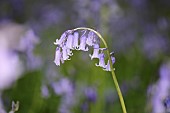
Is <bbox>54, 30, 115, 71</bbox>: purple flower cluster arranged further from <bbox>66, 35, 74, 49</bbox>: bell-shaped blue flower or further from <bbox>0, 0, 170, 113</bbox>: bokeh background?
<bbox>0, 0, 170, 113</bbox>: bokeh background

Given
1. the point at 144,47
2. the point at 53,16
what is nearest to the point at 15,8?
the point at 53,16

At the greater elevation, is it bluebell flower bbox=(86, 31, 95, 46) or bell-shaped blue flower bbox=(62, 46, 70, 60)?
bluebell flower bbox=(86, 31, 95, 46)

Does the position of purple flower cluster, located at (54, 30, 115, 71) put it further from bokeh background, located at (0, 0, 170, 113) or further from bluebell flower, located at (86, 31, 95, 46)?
bokeh background, located at (0, 0, 170, 113)

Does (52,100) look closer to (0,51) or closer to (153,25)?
(0,51)

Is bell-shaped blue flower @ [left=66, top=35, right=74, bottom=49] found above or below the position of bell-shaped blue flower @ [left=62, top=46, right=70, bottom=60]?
above

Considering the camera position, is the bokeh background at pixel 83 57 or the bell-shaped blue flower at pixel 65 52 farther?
the bokeh background at pixel 83 57

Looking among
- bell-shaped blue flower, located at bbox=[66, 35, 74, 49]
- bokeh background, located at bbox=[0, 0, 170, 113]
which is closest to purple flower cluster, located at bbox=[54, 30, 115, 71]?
bell-shaped blue flower, located at bbox=[66, 35, 74, 49]

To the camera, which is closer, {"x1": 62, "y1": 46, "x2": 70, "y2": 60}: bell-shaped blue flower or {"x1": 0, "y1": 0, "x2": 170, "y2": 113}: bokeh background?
{"x1": 62, "y1": 46, "x2": 70, "y2": 60}: bell-shaped blue flower

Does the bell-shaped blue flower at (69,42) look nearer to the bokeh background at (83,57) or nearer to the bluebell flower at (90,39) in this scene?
the bluebell flower at (90,39)

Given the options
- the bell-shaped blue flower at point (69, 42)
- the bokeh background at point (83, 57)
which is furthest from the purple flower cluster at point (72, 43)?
the bokeh background at point (83, 57)
